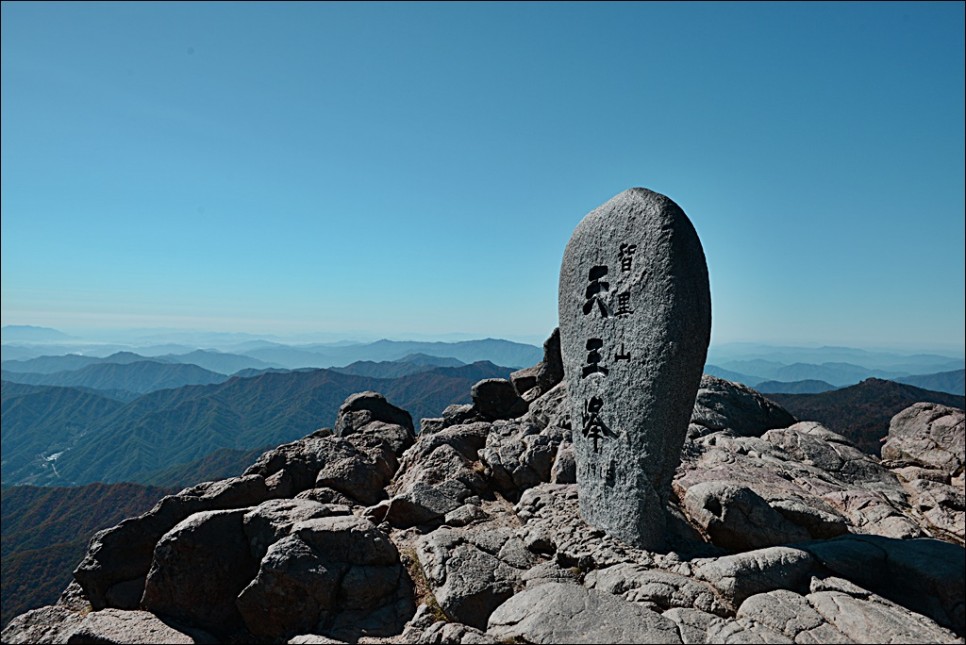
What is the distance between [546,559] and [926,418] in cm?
1347

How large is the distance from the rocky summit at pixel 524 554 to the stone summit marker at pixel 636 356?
2.00 ft

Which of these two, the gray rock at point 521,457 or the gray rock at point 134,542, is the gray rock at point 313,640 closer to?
the gray rock at point 134,542

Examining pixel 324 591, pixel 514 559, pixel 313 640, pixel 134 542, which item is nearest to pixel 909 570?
pixel 514 559

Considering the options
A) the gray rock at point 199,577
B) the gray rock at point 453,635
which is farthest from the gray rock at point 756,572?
the gray rock at point 199,577

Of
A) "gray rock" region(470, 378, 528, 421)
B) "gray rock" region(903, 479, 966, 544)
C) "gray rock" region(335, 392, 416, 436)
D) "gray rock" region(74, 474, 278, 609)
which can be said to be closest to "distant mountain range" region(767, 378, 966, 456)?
"gray rock" region(903, 479, 966, 544)

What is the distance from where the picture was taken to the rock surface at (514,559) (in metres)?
7.16

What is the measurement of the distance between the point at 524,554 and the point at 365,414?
863 centimetres

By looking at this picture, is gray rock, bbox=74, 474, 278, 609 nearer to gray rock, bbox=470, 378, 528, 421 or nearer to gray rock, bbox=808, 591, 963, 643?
gray rock, bbox=470, 378, 528, 421

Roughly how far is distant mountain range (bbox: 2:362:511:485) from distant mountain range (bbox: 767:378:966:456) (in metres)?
79.4

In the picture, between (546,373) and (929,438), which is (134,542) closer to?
(546,373)

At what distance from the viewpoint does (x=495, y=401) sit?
55.9 ft

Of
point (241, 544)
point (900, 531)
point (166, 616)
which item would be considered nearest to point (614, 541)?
point (900, 531)

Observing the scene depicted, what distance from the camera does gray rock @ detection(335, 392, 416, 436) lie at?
54.4 ft

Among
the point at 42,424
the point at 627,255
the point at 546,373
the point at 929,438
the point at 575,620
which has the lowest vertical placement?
the point at 42,424
